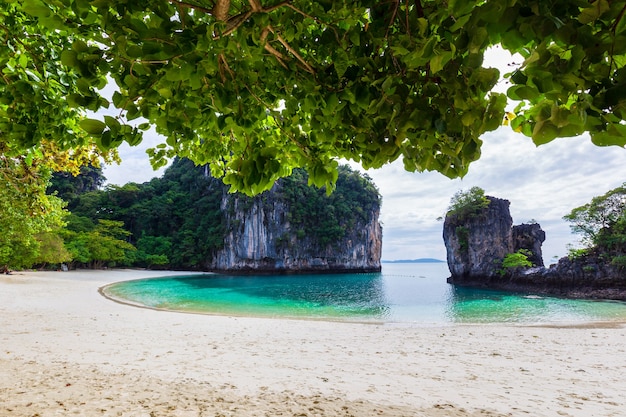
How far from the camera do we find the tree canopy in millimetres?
880

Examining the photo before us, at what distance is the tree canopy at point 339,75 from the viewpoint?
88cm

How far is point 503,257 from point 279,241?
95.9 feet

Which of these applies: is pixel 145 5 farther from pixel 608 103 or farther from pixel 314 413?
pixel 314 413

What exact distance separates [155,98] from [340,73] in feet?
2.94

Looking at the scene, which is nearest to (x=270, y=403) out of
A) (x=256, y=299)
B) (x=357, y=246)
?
(x=256, y=299)

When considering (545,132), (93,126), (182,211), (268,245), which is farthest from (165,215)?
(545,132)

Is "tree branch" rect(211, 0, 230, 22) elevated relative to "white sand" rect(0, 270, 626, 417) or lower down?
elevated

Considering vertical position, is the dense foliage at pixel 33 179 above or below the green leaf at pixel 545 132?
above

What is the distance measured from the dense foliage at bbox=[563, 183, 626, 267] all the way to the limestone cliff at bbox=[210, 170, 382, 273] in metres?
30.8

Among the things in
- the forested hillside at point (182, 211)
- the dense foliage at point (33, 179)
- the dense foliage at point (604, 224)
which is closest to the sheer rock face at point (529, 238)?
the dense foliage at point (604, 224)

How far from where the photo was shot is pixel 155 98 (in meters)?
1.52

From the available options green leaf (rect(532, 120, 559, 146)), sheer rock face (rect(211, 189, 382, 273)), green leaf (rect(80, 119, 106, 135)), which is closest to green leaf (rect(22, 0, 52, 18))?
green leaf (rect(80, 119, 106, 135))

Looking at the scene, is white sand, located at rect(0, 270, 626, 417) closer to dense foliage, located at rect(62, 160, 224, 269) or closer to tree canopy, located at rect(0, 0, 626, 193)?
tree canopy, located at rect(0, 0, 626, 193)

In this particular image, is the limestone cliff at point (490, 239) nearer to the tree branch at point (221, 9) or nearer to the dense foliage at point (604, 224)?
the dense foliage at point (604, 224)
